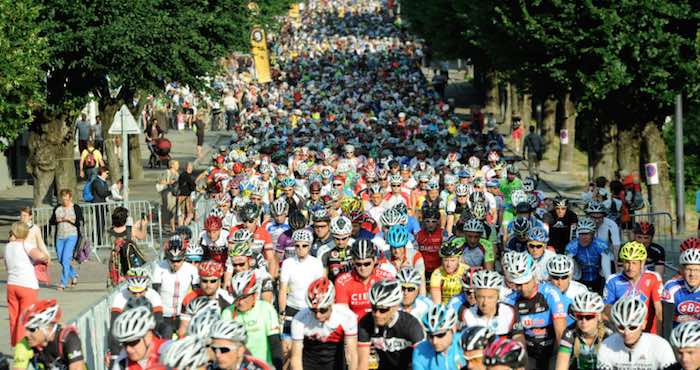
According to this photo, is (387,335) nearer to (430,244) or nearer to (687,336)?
(687,336)

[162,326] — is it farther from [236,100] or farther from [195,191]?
[236,100]

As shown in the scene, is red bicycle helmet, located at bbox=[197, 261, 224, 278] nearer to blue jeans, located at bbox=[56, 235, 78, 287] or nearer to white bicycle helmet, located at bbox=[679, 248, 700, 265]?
white bicycle helmet, located at bbox=[679, 248, 700, 265]

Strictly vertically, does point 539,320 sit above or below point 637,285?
below

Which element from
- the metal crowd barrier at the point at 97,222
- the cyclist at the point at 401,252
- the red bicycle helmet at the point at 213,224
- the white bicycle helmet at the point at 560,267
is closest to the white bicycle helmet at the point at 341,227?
the cyclist at the point at 401,252

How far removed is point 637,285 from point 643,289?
0.22 ft

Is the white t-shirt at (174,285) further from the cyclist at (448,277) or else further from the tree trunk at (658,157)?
the tree trunk at (658,157)

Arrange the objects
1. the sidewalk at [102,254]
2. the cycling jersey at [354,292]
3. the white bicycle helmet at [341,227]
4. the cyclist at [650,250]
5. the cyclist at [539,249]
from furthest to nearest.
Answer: the sidewalk at [102,254] → the cyclist at [650,250] → the white bicycle helmet at [341,227] → the cyclist at [539,249] → the cycling jersey at [354,292]

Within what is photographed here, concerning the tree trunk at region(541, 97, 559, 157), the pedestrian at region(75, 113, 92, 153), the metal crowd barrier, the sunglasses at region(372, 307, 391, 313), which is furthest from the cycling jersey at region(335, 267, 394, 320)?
the tree trunk at region(541, 97, 559, 157)

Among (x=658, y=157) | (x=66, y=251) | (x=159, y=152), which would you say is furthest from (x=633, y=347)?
(x=159, y=152)

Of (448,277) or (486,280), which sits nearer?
(486,280)

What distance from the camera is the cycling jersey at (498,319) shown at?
11570mm

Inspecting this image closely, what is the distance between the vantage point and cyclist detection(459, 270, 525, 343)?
11.5m

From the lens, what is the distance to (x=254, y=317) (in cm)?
1201

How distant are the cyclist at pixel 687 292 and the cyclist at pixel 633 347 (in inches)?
108
